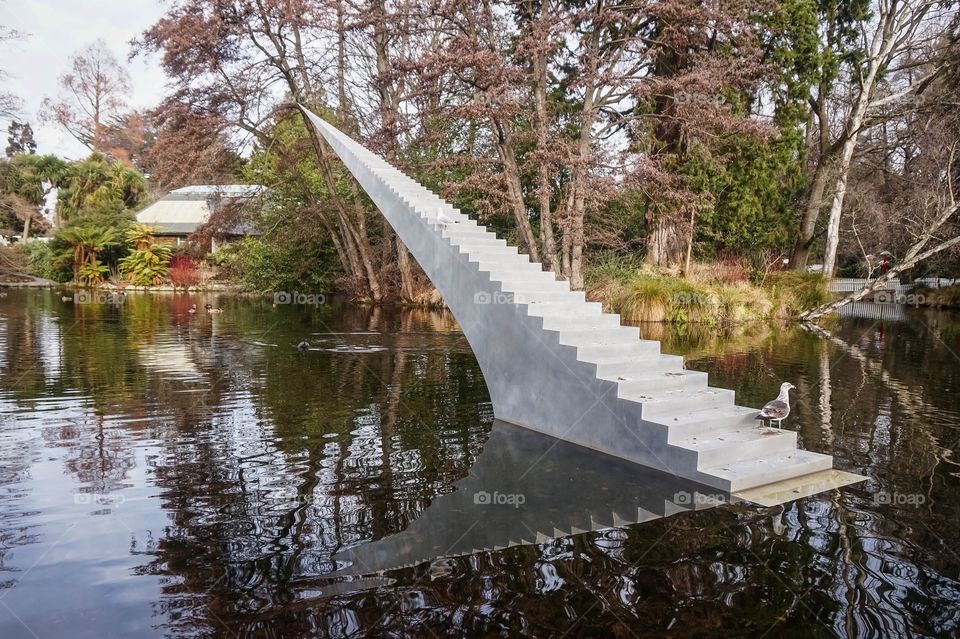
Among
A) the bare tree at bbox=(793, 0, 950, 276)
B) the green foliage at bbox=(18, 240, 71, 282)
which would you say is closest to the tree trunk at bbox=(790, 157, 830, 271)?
the bare tree at bbox=(793, 0, 950, 276)

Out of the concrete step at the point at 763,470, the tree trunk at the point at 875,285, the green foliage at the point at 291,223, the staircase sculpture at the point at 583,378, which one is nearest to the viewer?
the concrete step at the point at 763,470

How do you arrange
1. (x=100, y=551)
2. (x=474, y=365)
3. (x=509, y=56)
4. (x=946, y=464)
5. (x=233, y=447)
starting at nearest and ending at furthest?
1. (x=100, y=551)
2. (x=946, y=464)
3. (x=233, y=447)
4. (x=474, y=365)
5. (x=509, y=56)

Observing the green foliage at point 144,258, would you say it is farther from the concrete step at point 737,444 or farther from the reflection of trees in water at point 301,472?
the concrete step at point 737,444

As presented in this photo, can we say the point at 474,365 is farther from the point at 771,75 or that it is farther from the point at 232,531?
the point at 771,75

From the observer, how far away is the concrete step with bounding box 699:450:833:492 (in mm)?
4646

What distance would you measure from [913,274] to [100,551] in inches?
1314

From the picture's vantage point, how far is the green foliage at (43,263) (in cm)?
3481

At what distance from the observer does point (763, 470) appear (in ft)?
15.9

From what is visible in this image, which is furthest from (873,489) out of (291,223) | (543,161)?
(291,223)

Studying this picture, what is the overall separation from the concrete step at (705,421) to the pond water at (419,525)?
0.43m

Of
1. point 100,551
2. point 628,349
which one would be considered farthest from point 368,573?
point 628,349

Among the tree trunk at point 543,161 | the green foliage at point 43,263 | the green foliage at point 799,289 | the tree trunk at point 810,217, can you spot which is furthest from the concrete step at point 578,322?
the green foliage at point 43,263

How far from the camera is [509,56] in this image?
49.9ft

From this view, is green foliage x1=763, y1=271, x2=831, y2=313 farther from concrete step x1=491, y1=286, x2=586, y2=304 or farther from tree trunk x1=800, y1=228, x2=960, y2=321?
concrete step x1=491, y1=286, x2=586, y2=304
